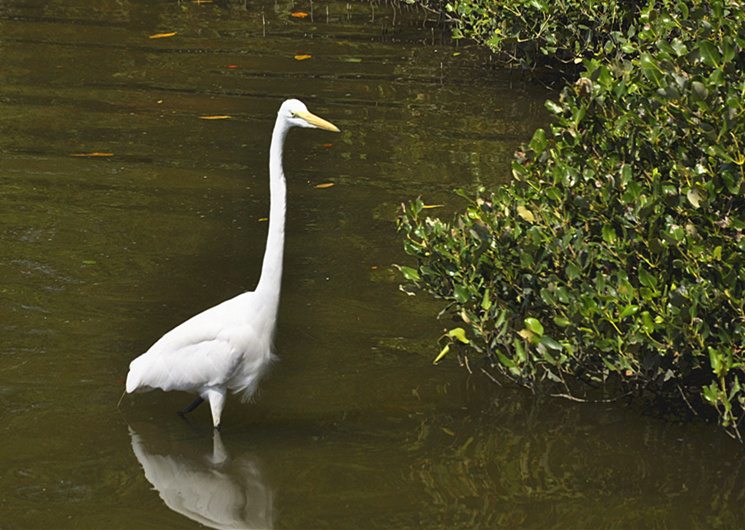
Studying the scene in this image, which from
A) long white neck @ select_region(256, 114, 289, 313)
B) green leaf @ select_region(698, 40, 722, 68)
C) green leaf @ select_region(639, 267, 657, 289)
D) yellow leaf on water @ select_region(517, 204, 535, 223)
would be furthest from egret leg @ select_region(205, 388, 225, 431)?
green leaf @ select_region(698, 40, 722, 68)

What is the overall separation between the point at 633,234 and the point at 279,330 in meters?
2.47

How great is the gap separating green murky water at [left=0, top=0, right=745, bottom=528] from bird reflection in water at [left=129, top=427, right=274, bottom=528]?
0.01 meters

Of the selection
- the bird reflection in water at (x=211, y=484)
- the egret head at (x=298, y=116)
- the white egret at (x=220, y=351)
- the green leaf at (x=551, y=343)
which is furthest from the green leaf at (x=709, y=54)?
the bird reflection in water at (x=211, y=484)

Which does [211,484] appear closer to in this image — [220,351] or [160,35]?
[220,351]

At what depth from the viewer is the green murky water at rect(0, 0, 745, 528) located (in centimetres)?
430

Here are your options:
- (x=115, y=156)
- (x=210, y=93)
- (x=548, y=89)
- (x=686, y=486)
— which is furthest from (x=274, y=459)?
(x=548, y=89)

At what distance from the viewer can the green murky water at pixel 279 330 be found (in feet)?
14.1

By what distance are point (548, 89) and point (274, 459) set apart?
8.17 meters

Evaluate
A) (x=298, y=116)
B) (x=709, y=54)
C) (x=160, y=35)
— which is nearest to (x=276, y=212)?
(x=298, y=116)

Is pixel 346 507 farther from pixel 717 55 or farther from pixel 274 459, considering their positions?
pixel 717 55

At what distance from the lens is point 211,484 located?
173 inches

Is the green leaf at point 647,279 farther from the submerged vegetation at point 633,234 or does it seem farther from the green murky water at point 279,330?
the green murky water at point 279,330

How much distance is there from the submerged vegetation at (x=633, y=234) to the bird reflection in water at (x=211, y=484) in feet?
3.89

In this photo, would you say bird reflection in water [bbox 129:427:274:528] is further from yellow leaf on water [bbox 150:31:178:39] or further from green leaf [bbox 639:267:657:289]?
yellow leaf on water [bbox 150:31:178:39]
